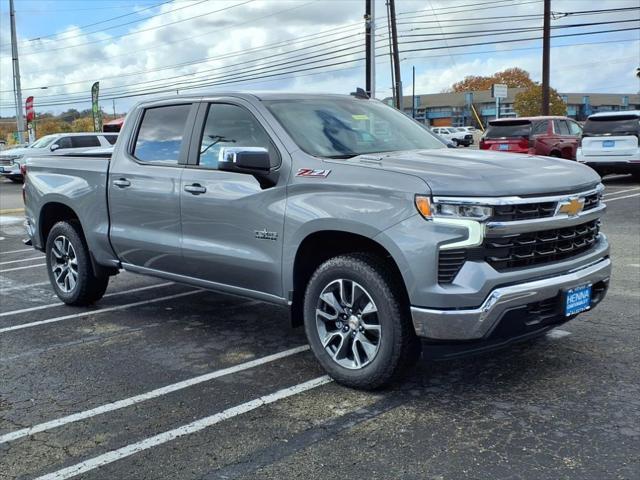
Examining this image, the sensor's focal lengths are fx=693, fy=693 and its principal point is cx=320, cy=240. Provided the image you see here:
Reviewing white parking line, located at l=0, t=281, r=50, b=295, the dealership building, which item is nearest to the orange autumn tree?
the dealership building

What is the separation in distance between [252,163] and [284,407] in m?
1.55

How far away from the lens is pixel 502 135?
1928 centimetres

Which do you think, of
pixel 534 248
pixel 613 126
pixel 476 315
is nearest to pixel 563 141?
pixel 613 126

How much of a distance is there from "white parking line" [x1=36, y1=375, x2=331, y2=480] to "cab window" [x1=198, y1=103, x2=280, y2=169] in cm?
165

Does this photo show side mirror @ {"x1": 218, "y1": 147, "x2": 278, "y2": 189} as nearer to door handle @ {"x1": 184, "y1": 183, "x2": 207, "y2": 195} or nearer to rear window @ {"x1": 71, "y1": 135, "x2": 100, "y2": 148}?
door handle @ {"x1": 184, "y1": 183, "x2": 207, "y2": 195}

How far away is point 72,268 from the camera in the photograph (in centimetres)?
670

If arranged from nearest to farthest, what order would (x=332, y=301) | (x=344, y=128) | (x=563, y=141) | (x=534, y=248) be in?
(x=534, y=248) → (x=332, y=301) → (x=344, y=128) → (x=563, y=141)

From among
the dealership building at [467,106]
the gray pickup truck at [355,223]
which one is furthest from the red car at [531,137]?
the dealership building at [467,106]

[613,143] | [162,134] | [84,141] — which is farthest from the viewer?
[84,141]

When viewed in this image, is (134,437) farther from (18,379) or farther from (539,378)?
(539,378)

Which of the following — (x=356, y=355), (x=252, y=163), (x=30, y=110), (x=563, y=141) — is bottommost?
(x=356, y=355)

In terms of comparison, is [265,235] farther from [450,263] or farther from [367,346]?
[450,263]

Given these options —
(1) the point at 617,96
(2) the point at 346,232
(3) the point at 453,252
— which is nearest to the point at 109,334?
(2) the point at 346,232

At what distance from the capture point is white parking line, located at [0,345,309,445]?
12.7 ft
